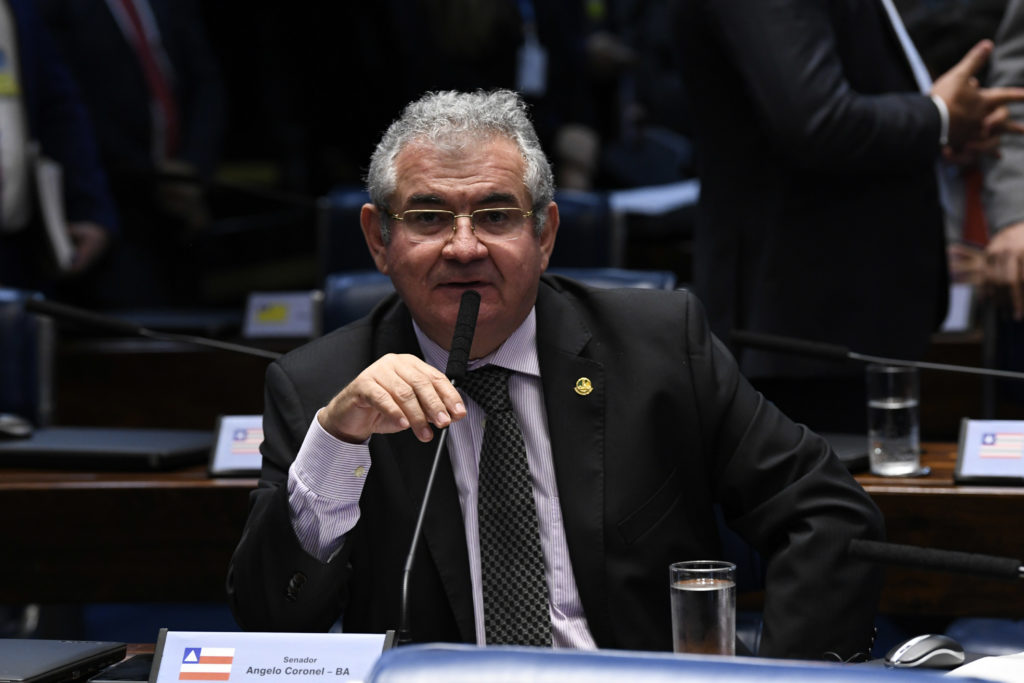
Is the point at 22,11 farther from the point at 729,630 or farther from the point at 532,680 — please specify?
the point at 532,680

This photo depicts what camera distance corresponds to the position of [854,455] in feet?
7.38

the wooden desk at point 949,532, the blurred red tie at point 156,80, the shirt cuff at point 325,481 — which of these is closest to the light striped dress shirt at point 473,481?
the shirt cuff at point 325,481

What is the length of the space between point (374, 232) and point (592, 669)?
1.17 meters

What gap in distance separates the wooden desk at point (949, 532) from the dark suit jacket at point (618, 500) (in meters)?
0.33

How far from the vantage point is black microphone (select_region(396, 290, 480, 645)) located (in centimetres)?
133

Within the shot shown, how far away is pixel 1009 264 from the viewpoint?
2586 mm

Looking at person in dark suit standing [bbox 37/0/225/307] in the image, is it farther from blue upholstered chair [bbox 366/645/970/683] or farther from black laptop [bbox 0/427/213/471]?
blue upholstered chair [bbox 366/645/970/683]

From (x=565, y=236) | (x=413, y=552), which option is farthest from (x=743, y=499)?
(x=565, y=236)

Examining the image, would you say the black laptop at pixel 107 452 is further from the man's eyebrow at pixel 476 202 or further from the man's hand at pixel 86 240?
the man's hand at pixel 86 240

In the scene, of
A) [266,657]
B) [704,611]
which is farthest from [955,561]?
[266,657]

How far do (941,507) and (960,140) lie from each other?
79 cm

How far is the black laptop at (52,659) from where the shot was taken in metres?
1.40

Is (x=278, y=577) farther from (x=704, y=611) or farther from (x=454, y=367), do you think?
(x=704, y=611)

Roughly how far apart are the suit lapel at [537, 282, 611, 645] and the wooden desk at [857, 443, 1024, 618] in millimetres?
531
